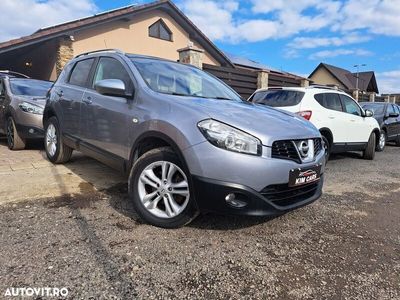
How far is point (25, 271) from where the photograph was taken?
243cm

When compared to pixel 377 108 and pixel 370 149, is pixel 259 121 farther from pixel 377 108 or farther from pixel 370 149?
pixel 377 108

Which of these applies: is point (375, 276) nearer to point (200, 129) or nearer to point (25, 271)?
point (200, 129)

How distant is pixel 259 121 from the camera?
3.16 meters

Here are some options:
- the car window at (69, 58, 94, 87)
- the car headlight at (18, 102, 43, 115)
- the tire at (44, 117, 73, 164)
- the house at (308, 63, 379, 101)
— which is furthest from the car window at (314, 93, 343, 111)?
the house at (308, 63, 379, 101)

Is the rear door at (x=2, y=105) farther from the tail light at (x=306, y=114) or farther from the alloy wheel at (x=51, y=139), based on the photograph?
the tail light at (x=306, y=114)

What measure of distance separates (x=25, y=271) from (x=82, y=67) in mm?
3363

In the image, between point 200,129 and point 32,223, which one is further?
point 32,223

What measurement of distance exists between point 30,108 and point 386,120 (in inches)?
376

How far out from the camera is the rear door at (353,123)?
23.6ft

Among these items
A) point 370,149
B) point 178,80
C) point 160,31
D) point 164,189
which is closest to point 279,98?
point 370,149

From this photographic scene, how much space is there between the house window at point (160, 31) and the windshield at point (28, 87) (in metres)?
10.5

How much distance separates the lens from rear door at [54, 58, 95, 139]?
471 centimetres

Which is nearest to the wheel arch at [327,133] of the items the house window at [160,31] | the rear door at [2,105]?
the rear door at [2,105]

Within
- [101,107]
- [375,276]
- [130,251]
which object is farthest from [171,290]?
[101,107]
